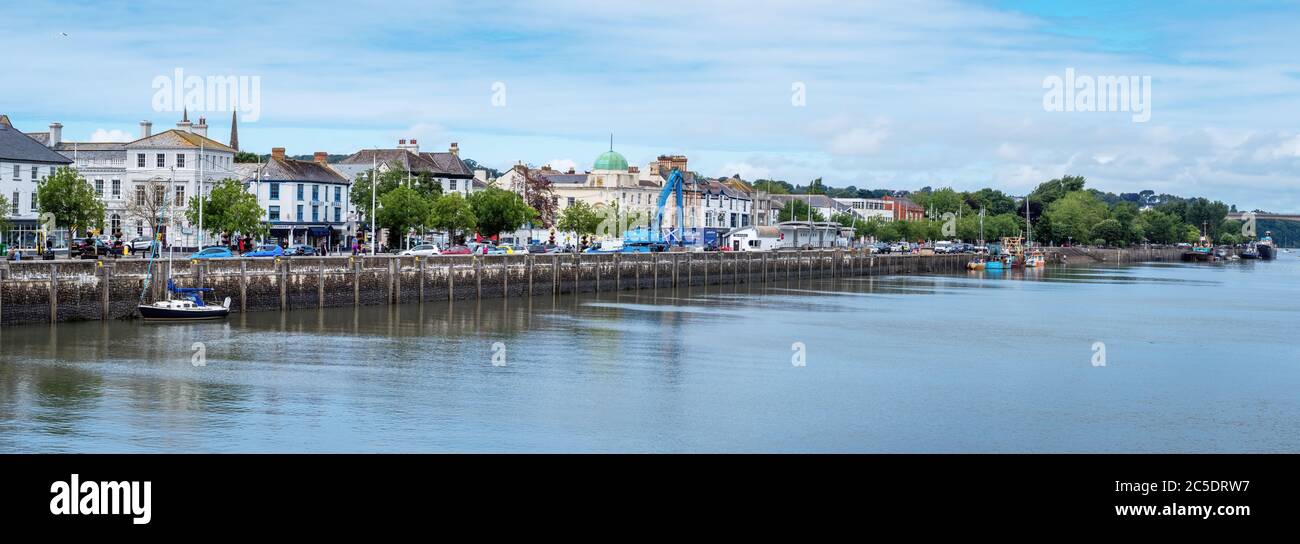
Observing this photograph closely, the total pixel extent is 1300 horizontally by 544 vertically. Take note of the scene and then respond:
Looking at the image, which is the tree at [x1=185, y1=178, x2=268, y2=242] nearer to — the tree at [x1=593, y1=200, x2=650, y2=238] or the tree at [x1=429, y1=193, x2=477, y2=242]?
the tree at [x1=429, y1=193, x2=477, y2=242]

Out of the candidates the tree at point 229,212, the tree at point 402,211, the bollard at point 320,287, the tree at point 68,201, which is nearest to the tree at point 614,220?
the tree at point 402,211

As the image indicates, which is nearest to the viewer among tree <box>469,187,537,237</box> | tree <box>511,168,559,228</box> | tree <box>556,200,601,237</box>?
tree <box>469,187,537,237</box>

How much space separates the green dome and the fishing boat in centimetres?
9823

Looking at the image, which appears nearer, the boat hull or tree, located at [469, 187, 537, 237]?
the boat hull

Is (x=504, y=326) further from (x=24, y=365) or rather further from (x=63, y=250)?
(x=63, y=250)

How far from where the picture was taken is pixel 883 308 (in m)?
75.9

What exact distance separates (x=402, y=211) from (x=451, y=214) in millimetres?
3442

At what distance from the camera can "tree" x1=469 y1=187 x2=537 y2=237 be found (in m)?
103

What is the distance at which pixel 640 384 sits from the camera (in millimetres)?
39656

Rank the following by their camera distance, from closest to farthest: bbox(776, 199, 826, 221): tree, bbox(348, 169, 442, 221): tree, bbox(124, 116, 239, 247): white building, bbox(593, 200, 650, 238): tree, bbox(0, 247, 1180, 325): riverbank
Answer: bbox(0, 247, 1180, 325): riverbank < bbox(124, 116, 239, 247): white building < bbox(348, 169, 442, 221): tree < bbox(593, 200, 650, 238): tree < bbox(776, 199, 826, 221): tree

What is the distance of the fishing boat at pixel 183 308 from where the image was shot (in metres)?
51.9

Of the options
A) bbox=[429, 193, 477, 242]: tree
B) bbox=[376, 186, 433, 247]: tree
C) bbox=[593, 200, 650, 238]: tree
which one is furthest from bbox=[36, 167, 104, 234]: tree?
bbox=[593, 200, 650, 238]: tree
